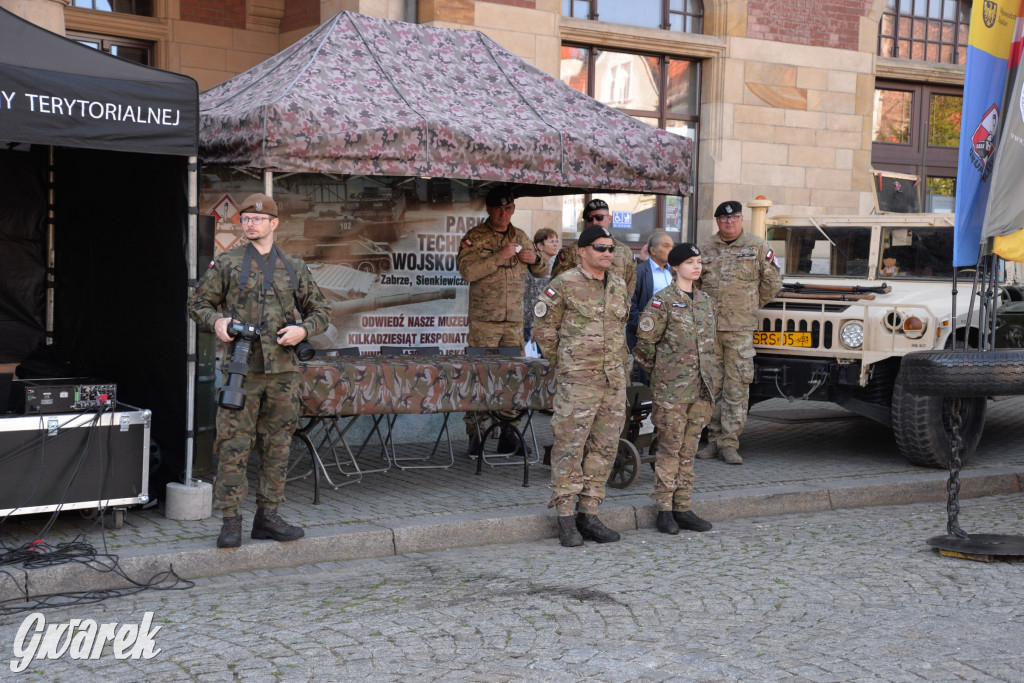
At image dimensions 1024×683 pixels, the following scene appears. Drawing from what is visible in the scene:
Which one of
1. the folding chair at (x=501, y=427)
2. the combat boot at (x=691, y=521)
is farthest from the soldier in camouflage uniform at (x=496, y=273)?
the combat boot at (x=691, y=521)

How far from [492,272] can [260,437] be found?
2953 mm

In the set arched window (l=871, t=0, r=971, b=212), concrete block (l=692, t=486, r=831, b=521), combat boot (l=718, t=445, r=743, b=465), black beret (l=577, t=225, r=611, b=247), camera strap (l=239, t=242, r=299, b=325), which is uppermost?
arched window (l=871, t=0, r=971, b=212)

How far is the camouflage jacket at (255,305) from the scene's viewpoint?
6.02m

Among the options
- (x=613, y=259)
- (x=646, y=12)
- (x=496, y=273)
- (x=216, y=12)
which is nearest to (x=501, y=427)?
(x=496, y=273)

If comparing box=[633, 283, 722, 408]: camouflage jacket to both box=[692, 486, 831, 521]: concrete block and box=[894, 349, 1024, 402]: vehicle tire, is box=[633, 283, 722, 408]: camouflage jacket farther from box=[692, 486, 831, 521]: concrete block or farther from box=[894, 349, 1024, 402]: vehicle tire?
box=[894, 349, 1024, 402]: vehicle tire

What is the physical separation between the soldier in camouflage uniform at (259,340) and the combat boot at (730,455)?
13.2 feet

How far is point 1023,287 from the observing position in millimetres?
10305

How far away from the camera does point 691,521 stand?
7.18 metres

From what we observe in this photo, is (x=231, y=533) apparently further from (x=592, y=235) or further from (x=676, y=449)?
(x=676, y=449)

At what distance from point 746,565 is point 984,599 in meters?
1.23

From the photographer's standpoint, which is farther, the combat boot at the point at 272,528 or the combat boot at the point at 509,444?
the combat boot at the point at 509,444

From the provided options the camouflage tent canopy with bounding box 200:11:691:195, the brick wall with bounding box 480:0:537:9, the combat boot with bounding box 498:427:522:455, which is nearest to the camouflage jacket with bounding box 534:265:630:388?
the camouflage tent canopy with bounding box 200:11:691:195

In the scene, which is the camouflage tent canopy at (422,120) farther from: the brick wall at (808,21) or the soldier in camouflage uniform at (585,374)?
the brick wall at (808,21)

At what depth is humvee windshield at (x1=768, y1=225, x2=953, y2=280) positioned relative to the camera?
386 inches
